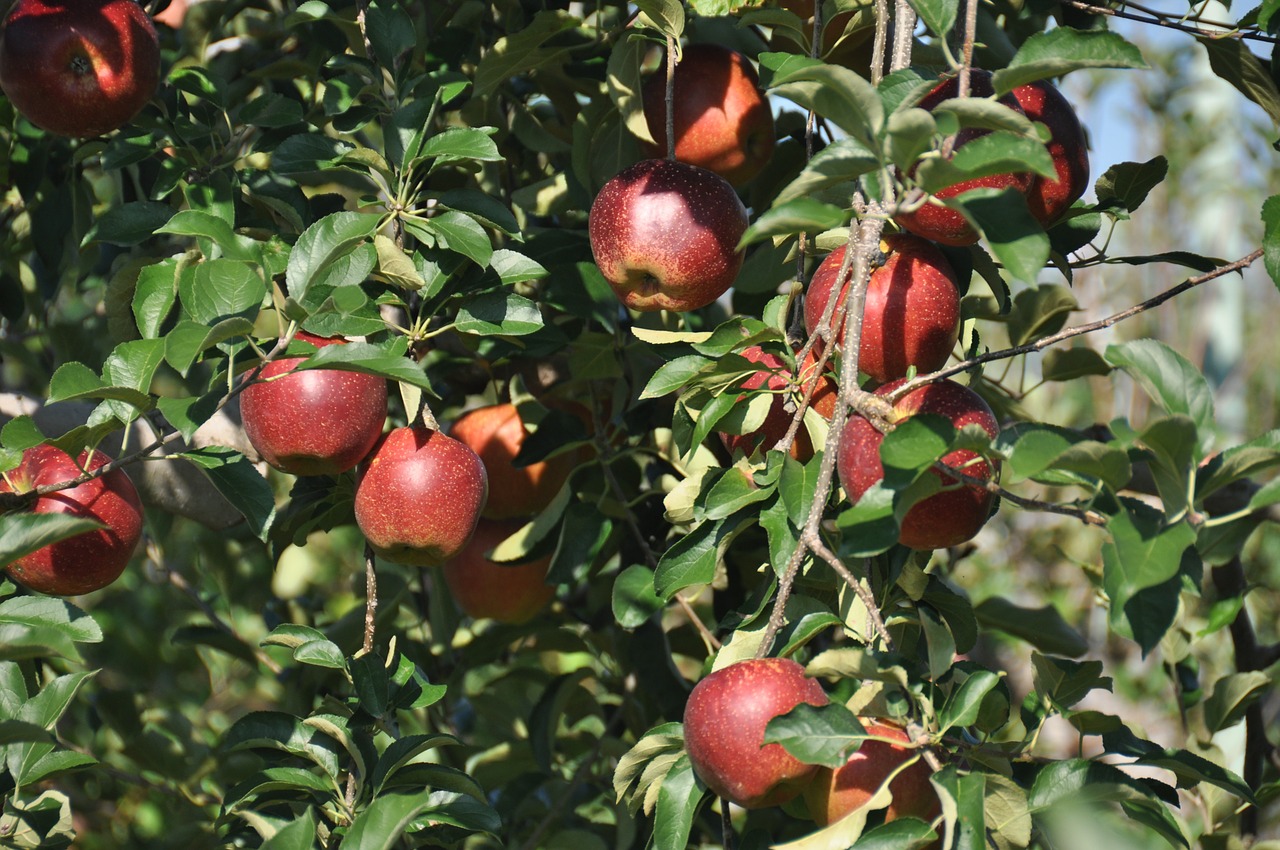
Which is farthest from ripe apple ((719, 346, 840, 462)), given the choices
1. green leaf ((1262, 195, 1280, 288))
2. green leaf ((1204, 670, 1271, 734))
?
green leaf ((1204, 670, 1271, 734))

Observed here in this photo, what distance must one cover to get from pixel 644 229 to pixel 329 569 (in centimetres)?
223

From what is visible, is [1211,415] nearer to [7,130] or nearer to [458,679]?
[458,679]

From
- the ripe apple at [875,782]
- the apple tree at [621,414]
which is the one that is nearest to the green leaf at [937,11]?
the apple tree at [621,414]

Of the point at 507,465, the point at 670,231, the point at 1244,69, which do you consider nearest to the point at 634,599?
the point at 670,231

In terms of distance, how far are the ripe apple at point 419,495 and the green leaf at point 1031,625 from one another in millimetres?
812

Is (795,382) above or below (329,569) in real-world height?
above

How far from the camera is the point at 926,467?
2.57 ft

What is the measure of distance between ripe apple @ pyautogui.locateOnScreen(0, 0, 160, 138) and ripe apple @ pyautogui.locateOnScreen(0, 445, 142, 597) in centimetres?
43

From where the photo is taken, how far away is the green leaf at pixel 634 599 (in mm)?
1220

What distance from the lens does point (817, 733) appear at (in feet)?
2.78

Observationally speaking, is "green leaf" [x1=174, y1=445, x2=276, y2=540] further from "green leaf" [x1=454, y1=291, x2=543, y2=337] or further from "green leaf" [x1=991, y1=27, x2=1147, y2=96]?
"green leaf" [x1=991, y1=27, x2=1147, y2=96]

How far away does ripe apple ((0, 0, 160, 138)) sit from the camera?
1354 mm

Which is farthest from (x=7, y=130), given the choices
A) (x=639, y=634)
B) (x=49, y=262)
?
(x=639, y=634)

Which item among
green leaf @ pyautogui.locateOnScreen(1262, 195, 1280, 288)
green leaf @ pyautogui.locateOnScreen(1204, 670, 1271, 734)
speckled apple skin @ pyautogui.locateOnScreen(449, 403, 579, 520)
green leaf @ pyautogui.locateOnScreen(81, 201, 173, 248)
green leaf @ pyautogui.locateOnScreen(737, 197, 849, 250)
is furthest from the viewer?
speckled apple skin @ pyautogui.locateOnScreen(449, 403, 579, 520)
